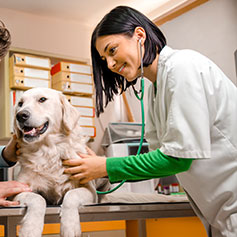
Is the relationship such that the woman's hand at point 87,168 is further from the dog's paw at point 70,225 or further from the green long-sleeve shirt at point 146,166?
the dog's paw at point 70,225

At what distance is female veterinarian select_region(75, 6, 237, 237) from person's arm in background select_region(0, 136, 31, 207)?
20 centimetres

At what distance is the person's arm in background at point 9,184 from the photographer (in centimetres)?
119

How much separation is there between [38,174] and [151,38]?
642mm

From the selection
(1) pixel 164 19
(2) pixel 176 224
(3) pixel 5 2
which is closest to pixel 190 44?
(1) pixel 164 19

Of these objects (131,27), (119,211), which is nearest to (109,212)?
(119,211)

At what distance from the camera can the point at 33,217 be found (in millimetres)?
1046

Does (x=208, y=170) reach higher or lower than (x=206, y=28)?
lower

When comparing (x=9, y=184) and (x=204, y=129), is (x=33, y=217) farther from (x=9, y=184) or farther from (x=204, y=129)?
(x=204, y=129)

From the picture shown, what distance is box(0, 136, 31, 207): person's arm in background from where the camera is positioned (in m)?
1.19

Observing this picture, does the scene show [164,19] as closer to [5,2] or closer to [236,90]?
[5,2]

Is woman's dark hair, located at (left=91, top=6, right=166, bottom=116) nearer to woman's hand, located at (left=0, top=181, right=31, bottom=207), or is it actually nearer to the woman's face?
the woman's face

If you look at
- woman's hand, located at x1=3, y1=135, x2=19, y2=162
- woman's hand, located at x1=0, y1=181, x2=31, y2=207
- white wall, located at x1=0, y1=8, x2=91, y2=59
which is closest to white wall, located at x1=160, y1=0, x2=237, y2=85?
white wall, located at x1=0, y1=8, x2=91, y2=59

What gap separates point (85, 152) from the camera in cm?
143

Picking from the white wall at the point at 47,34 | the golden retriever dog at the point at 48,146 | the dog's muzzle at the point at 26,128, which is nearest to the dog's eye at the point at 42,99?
the golden retriever dog at the point at 48,146
